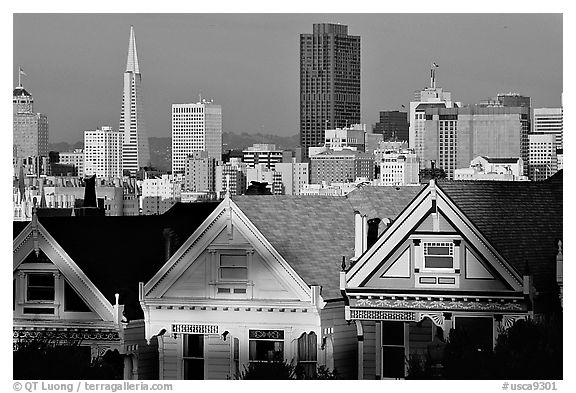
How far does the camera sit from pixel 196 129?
61.1 feet

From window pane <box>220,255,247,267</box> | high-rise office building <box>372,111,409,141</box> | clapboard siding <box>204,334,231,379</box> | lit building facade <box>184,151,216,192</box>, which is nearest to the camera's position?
window pane <box>220,255,247,267</box>

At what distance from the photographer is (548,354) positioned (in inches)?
642

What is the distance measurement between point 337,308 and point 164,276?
5.14 ft

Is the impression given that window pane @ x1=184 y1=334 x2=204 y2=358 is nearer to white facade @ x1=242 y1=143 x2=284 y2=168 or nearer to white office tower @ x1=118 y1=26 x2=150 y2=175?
white facade @ x1=242 y1=143 x2=284 y2=168

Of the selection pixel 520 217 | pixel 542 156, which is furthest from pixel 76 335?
pixel 542 156

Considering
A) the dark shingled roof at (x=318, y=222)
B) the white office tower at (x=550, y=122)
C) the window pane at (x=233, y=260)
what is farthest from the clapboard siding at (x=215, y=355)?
the white office tower at (x=550, y=122)

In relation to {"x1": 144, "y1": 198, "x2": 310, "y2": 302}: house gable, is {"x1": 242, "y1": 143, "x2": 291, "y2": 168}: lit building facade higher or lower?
higher

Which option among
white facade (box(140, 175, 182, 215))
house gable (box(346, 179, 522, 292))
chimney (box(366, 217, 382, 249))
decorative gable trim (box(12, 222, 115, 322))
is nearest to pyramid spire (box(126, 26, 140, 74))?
decorative gable trim (box(12, 222, 115, 322))

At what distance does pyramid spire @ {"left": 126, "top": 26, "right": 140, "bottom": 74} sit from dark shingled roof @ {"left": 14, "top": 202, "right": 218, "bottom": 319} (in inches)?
55.6

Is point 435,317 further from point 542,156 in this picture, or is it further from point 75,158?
point 75,158

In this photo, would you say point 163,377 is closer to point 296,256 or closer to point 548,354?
point 296,256

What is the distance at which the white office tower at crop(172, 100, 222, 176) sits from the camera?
1833 cm

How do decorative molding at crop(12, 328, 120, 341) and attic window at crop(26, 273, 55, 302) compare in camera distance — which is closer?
decorative molding at crop(12, 328, 120, 341)

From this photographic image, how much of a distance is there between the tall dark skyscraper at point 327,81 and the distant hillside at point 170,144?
237 mm
